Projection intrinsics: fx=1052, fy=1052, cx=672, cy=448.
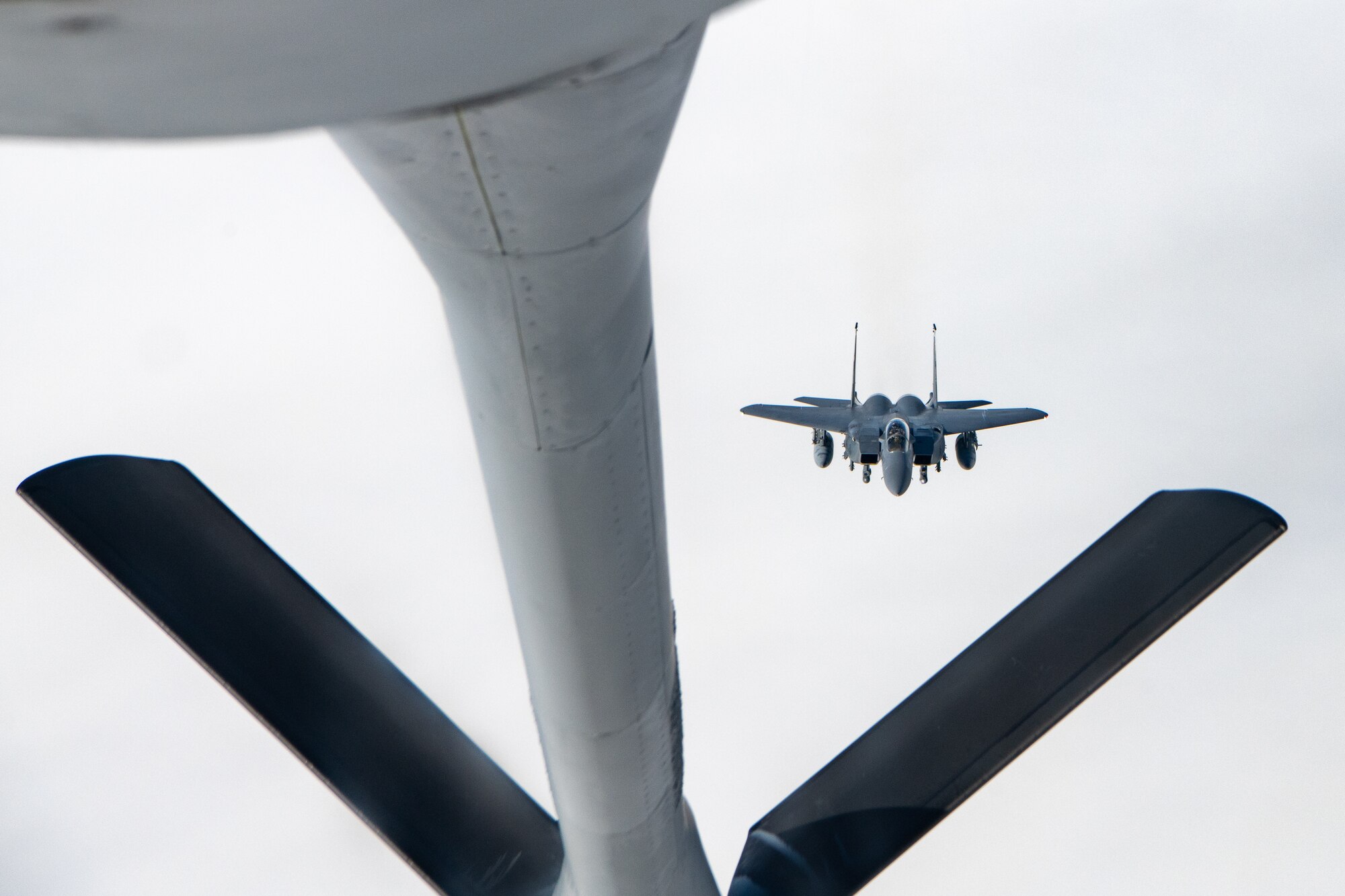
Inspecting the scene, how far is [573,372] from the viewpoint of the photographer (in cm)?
432

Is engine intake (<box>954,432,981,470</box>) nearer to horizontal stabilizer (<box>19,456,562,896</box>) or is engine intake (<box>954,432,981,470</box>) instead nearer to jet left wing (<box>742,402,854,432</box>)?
jet left wing (<box>742,402,854,432</box>)

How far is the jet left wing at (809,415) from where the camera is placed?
28.2 m

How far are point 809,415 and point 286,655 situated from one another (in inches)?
915

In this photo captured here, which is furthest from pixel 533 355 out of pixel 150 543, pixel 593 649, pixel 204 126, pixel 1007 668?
pixel 1007 668

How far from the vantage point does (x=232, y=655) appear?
6629 millimetres

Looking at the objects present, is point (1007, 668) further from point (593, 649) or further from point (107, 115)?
point (107, 115)

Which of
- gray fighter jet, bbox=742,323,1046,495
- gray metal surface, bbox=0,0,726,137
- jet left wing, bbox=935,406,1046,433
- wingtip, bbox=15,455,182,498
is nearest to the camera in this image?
gray metal surface, bbox=0,0,726,137

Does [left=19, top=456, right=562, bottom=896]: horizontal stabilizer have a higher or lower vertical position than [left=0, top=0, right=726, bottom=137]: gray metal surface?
lower

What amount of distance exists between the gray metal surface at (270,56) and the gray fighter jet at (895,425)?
2248 cm

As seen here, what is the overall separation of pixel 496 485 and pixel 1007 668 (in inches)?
173

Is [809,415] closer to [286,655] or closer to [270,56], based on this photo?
[286,655]

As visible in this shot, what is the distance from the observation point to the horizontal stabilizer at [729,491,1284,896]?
7.23m

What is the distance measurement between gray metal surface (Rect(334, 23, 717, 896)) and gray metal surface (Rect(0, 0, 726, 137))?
44cm

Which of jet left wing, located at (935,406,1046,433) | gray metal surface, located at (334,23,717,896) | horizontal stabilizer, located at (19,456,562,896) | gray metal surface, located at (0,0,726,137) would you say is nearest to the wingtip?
horizontal stabilizer, located at (19,456,562,896)
